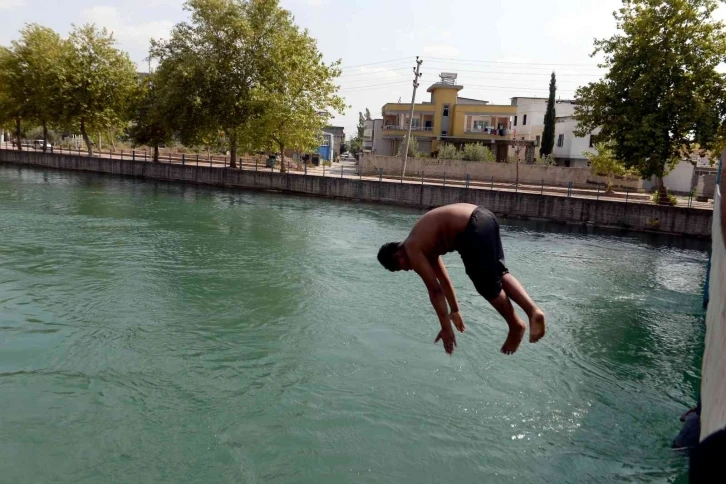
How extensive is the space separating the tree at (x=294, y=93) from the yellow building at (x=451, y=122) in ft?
58.4

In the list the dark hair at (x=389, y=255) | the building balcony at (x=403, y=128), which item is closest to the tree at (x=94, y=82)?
the building balcony at (x=403, y=128)

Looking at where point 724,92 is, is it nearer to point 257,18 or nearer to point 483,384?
point 483,384

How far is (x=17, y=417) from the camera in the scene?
26.8 ft

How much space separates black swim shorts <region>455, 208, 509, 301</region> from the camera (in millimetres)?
4734

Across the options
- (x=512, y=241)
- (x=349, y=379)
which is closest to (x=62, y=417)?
(x=349, y=379)

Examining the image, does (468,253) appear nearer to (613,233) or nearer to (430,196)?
(613,233)

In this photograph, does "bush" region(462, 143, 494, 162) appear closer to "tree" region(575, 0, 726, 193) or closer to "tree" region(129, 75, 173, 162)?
"tree" region(575, 0, 726, 193)

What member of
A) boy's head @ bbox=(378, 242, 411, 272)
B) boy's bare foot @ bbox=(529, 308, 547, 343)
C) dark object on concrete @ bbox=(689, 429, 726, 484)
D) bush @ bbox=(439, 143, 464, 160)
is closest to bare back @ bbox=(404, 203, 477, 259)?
boy's head @ bbox=(378, 242, 411, 272)

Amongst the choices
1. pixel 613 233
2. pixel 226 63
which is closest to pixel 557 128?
pixel 613 233

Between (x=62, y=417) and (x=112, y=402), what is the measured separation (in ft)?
2.28

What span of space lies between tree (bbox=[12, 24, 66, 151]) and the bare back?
52.0 metres

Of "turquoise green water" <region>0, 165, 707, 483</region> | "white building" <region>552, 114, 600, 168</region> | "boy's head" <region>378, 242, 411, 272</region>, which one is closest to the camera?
"boy's head" <region>378, 242, 411, 272</region>

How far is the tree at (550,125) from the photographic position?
2016 inches

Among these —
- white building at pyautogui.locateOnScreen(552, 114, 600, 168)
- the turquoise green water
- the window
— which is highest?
the window
